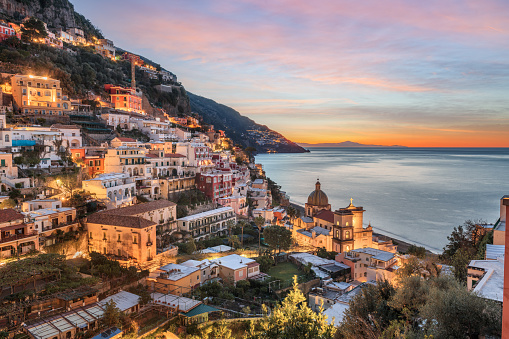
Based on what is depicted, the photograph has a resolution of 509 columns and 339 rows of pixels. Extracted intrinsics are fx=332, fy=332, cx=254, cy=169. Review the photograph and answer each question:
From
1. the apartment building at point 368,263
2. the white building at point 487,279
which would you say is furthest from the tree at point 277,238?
the white building at point 487,279

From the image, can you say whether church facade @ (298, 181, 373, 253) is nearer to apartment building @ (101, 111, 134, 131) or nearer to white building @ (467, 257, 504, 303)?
white building @ (467, 257, 504, 303)

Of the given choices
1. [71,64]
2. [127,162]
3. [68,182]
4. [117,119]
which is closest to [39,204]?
[68,182]

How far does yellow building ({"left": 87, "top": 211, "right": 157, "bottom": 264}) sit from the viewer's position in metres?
21.1

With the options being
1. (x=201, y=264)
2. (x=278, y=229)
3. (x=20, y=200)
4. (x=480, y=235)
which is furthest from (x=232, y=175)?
(x=480, y=235)

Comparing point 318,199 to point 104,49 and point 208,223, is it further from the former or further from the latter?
point 104,49

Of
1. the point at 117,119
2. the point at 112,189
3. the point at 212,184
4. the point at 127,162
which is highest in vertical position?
the point at 117,119

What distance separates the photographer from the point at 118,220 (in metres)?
21.9

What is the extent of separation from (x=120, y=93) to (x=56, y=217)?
119 ft

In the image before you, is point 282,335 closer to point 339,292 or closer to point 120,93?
point 339,292

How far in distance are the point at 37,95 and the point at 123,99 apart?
1607 centimetres

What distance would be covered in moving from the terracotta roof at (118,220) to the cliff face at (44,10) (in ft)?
166

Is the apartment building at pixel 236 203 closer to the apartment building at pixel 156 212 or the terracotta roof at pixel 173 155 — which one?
the terracotta roof at pixel 173 155

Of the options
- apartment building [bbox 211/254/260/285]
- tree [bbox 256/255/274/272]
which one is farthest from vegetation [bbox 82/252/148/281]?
tree [bbox 256/255/274/272]

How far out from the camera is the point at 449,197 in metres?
67.8
